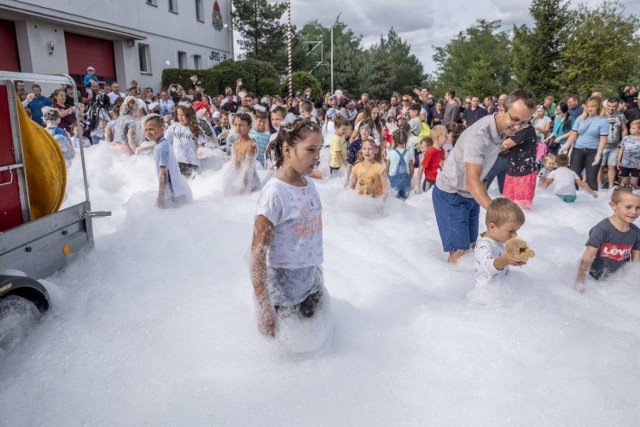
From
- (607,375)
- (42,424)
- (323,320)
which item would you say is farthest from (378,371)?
(42,424)

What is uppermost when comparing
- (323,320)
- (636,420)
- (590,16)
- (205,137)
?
(590,16)

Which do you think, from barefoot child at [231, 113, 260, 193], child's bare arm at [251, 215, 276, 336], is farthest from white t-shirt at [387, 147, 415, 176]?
child's bare arm at [251, 215, 276, 336]

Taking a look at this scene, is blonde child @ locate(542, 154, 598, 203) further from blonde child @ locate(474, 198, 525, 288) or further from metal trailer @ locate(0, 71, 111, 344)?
metal trailer @ locate(0, 71, 111, 344)

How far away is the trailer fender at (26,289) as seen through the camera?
264cm

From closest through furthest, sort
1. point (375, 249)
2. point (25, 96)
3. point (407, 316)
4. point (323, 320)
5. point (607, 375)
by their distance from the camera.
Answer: point (607, 375)
point (323, 320)
point (407, 316)
point (375, 249)
point (25, 96)

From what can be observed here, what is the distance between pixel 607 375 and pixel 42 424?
310 cm

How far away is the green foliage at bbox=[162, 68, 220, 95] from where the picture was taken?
21406 mm

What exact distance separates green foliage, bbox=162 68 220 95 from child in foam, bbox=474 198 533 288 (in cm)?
2028

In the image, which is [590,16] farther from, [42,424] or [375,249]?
→ [42,424]

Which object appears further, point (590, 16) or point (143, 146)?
point (590, 16)

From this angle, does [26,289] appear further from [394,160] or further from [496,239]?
[394,160]

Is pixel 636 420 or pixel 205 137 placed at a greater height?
pixel 205 137

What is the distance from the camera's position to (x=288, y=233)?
8.20 ft

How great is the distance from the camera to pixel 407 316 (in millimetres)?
3363
